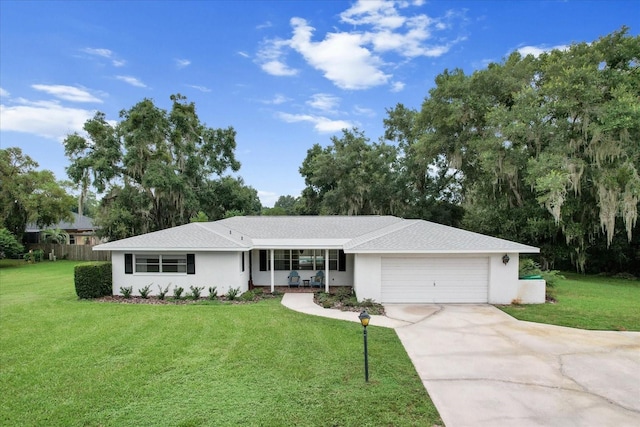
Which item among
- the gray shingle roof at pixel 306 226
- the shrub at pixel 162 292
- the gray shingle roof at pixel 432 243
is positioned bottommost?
the shrub at pixel 162 292

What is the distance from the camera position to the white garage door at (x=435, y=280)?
11.2m

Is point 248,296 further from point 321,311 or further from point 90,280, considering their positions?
point 90,280

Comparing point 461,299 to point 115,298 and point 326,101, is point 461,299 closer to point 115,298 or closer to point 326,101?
point 115,298

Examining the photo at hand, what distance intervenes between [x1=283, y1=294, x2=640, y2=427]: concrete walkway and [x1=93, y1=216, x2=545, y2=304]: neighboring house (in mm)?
1870

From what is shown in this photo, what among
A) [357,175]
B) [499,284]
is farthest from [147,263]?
[357,175]

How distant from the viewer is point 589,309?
1013 centimetres

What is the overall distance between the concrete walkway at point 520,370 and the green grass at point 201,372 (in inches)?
21.0

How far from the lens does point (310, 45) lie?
15.8 metres

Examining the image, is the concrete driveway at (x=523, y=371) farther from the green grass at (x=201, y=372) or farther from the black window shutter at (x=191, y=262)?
the black window shutter at (x=191, y=262)

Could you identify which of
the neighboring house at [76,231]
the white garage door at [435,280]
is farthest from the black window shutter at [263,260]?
the neighboring house at [76,231]

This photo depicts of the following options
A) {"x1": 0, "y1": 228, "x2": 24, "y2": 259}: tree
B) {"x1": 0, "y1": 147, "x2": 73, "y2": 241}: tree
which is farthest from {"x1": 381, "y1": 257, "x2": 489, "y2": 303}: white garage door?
{"x1": 0, "y1": 147, "x2": 73, "y2": 241}: tree

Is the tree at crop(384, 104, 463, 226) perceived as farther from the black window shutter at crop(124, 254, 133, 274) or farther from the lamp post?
the lamp post

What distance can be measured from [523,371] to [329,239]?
28.5 feet

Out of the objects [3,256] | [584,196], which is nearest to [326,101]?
[584,196]
